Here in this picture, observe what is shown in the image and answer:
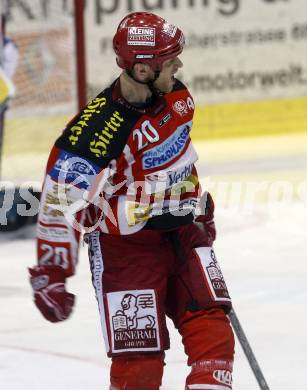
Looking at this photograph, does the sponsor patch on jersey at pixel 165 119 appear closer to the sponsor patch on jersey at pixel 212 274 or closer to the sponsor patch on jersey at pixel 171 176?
the sponsor patch on jersey at pixel 171 176

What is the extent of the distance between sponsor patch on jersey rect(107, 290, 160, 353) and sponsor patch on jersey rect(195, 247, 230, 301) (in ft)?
0.57

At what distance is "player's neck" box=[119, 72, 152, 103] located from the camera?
3.33m

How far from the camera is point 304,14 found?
10.6 meters

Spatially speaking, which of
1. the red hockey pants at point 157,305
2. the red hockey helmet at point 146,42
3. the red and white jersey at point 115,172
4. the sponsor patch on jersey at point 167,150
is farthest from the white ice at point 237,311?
the red hockey helmet at point 146,42

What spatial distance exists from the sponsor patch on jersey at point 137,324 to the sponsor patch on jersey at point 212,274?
17 cm

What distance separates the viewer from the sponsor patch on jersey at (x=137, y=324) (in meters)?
3.33

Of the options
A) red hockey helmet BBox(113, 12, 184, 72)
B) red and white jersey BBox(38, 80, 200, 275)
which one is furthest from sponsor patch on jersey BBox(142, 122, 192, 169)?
red hockey helmet BBox(113, 12, 184, 72)

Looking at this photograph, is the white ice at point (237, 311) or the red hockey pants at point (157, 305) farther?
the white ice at point (237, 311)

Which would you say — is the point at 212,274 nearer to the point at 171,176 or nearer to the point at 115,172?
the point at 171,176

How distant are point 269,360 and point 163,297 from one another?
4.04 ft

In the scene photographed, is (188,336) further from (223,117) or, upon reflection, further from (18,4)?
(223,117)

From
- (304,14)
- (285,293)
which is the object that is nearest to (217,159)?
(304,14)

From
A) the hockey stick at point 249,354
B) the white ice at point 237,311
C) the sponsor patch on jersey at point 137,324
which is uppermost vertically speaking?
the sponsor patch on jersey at point 137,324

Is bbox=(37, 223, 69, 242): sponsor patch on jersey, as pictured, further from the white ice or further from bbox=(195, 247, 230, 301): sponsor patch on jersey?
the white ice
